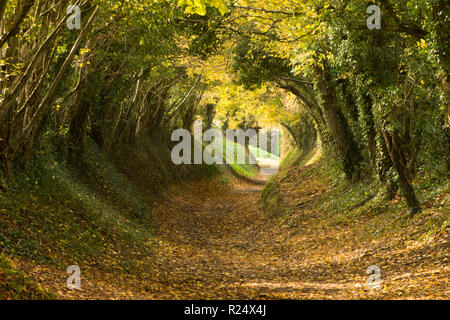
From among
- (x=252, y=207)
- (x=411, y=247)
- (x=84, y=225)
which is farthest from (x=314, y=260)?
(x=252, y=207)

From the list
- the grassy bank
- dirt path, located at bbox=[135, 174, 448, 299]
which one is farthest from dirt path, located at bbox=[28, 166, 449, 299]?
the grassy bank

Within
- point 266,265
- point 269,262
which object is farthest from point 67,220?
point 269,262

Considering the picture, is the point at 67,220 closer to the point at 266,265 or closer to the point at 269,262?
the point at 266,265

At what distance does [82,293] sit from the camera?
7141mm

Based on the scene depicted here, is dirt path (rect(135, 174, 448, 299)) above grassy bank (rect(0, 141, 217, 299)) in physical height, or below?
below

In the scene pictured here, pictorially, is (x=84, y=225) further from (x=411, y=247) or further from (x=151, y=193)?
(x=151, y=193)

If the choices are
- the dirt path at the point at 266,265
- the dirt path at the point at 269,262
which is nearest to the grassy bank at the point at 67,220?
the dirt path at the point at 266,265

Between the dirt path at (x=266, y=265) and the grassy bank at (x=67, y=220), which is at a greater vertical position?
the grassy bank at (x=67, y=220)

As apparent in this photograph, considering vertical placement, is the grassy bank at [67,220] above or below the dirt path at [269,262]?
above

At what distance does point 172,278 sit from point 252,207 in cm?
1277

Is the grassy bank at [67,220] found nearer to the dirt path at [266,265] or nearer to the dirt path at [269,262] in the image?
the dirt path at [266,265]

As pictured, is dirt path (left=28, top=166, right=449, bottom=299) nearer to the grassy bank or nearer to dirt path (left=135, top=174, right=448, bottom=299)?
dirt path (left=135, top=174, right=448, bottom=299)

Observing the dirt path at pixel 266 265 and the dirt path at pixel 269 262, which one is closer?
the dirt path at pixel 266 265
